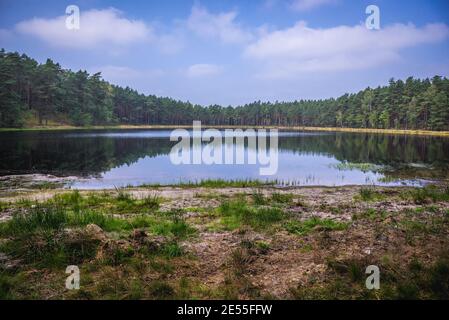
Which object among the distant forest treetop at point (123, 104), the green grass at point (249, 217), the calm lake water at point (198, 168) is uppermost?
the distant forest treetop at point (123, 104)

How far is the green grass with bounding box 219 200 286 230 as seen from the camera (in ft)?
36.8

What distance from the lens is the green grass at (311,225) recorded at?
10.5 meters

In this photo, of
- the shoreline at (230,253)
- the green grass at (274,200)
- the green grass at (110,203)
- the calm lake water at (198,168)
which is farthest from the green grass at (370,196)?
the green grass at (110,203)

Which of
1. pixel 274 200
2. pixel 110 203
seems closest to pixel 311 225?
pixel 274 200

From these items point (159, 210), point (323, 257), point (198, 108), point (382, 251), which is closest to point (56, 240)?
point (159, 210)

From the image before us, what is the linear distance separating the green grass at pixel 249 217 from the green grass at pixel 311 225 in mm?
661

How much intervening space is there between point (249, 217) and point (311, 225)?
2.19 m

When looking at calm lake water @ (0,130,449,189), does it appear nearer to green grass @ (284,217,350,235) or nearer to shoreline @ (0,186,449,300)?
shoreline @ (0,186,449,300)

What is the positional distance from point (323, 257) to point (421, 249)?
8.44ft

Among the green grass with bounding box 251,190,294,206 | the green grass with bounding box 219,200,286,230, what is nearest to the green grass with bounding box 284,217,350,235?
the green grass with bounding box 219,200,286,230

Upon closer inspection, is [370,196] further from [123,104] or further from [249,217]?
[123,104]

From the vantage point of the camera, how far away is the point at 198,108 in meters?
189

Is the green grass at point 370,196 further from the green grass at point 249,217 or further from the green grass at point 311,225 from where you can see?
the green grass at point 249,217
